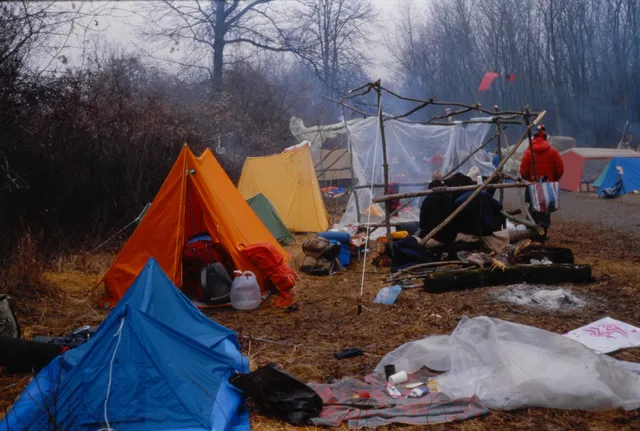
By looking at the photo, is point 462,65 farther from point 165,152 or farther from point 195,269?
point 195,269

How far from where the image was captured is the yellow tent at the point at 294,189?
1242cm

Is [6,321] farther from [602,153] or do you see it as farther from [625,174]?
[602,153]

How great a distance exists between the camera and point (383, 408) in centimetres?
353

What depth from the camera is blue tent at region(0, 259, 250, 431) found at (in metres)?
3.16

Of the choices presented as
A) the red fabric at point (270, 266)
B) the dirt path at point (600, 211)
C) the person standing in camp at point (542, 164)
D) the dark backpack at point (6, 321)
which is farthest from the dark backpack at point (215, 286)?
the dirt path at point (600, 211)

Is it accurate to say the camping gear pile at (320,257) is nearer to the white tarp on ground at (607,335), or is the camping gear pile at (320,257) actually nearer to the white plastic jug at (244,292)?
the white plastic jug at (244,292)

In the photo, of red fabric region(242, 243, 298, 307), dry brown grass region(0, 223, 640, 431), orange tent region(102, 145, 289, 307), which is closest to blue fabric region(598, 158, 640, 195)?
dry brown grass region(0, 223, 640, 431)

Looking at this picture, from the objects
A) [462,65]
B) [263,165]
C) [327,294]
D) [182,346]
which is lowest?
[327,294]

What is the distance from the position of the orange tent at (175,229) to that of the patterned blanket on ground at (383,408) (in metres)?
3.35

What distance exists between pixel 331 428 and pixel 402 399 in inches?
22.5

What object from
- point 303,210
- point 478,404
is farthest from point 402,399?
point 303,210

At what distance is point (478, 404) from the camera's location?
346 cm

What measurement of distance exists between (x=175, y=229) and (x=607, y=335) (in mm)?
4843

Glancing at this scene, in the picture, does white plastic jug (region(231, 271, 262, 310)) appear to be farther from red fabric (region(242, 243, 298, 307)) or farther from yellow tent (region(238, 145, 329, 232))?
yellow tent (region(238, 145, 329, 232))
